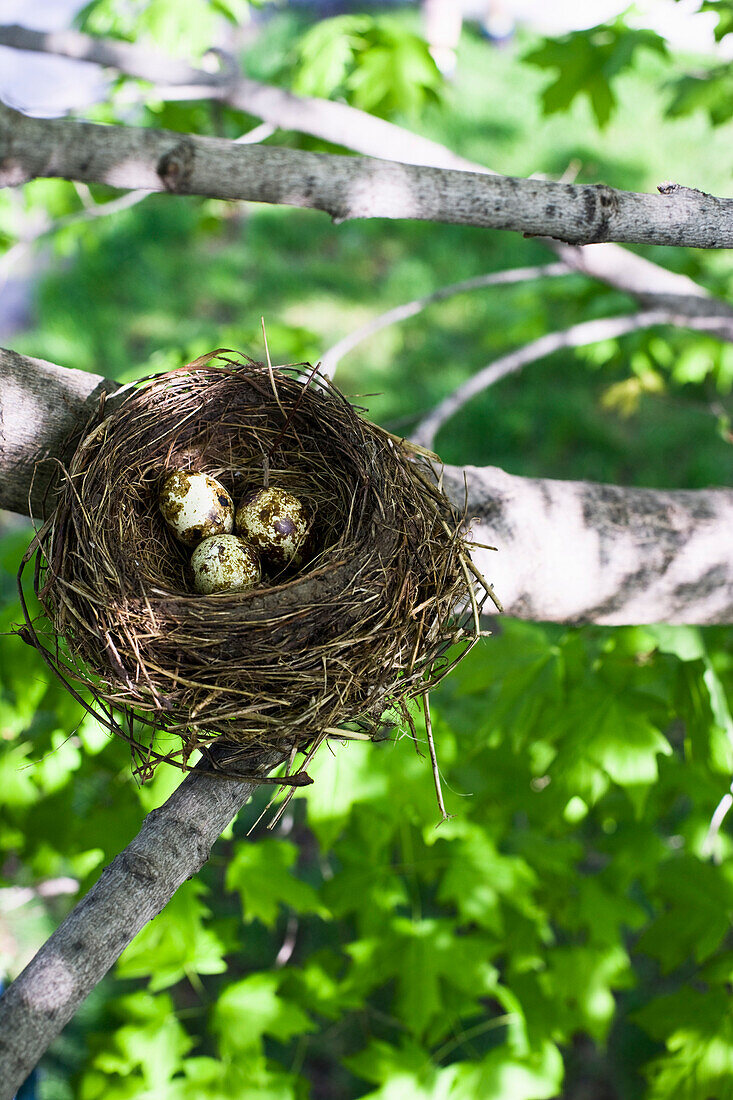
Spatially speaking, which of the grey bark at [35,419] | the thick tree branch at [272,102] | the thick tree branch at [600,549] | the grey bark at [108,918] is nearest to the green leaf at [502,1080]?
the thick tree branch at [600,549]

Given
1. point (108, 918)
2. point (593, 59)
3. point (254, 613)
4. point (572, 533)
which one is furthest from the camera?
point (593, 59)

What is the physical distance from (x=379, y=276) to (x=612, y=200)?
15.5 ft

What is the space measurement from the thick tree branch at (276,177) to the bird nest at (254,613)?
35 cm

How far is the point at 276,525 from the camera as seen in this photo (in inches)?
75.9

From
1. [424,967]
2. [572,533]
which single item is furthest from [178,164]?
[424,967]

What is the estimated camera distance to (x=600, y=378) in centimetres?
534

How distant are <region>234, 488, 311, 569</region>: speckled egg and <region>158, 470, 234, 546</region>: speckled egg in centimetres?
6

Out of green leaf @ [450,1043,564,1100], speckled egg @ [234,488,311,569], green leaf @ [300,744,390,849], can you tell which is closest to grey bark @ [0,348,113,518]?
speckled egg @ [234,488,311,569]

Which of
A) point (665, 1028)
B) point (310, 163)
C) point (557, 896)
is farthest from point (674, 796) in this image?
point (310, 163)

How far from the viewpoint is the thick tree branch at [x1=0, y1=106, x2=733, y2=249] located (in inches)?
57.3

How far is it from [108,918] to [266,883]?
0.93m

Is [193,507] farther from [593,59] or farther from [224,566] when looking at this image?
[593,59]

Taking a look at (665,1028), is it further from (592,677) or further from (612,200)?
(612,200)

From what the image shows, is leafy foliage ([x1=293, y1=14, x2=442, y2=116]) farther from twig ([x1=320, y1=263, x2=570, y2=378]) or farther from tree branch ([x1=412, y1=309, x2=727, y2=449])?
tree branch ([x1=412, y1=309, x2=727, y2=449])
